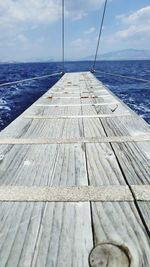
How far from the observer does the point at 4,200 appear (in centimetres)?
197

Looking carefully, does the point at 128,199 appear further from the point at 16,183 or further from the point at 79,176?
the point at 16,183

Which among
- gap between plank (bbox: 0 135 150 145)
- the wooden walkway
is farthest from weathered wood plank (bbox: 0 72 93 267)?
gap between plank (bbox: 0 135 150 145)

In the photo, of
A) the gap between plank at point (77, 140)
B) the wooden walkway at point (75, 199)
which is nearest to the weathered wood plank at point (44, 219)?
the wooden walkway at point (75, 199)

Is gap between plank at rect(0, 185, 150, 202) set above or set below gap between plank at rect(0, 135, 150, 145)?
above

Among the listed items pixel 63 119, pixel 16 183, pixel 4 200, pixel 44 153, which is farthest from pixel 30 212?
pixel 63 119

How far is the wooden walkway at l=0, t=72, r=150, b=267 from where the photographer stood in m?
1.46

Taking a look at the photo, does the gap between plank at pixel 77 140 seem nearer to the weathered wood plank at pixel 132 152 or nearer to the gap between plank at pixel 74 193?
the weathered wood plank at pixel 132 152

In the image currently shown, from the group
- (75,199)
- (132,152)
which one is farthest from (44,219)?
(132,152)

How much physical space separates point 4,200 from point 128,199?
92 cm

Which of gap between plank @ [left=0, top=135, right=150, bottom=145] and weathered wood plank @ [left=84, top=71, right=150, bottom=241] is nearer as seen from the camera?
weathered wood plank @ [left=84, top=71, right=150, bottom=241]

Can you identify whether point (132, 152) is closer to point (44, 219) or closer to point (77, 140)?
point (77, 140)

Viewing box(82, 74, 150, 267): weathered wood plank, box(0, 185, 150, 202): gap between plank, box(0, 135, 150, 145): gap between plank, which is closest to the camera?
box(82, 74, 150, 267): weathered wood plank

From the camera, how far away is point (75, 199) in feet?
6.38

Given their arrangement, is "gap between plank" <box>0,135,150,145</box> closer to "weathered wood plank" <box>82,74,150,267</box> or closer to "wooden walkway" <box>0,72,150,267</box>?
"wooden walkway" <box>0,72,150,267</box>
